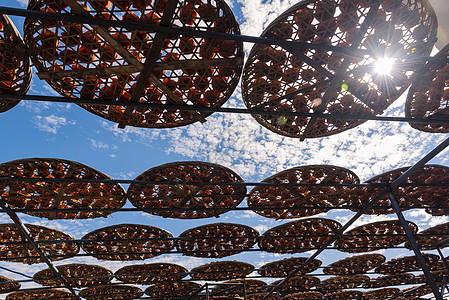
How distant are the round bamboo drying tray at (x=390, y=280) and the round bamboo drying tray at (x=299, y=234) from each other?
360 inches

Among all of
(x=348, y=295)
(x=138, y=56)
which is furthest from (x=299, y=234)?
(x=348, y=295)

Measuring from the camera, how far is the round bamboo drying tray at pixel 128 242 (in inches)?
399

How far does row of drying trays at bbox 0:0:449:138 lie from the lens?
3871mm

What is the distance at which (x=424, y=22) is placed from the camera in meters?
4.14

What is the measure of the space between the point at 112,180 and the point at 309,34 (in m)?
5.60

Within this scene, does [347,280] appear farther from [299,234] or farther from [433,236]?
[299,234]

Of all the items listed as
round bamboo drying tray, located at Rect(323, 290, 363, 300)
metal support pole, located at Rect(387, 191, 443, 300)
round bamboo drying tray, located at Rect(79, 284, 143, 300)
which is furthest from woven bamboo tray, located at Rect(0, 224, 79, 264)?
round bamboo drying tray, located at Rect(323, 290, 363, 300)

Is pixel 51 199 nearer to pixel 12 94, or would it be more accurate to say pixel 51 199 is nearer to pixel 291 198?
pixel 12 94

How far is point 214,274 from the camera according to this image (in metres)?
14.8

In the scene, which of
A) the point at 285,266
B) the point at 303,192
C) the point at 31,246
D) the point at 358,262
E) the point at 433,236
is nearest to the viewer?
the point at 303,192

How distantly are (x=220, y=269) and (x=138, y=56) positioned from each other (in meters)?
12.4

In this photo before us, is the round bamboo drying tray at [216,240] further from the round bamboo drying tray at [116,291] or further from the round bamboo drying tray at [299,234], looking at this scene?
the round bamboo drying tray at [116,291]

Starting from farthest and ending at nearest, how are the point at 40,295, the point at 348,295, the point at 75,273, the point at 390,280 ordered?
the point at 348,295 → the point at 390,280 → the point at 40,295 → the point at 75,273

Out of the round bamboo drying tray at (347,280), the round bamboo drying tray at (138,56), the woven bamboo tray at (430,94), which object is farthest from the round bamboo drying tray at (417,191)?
the round bamboo drying tray at (347,280)
